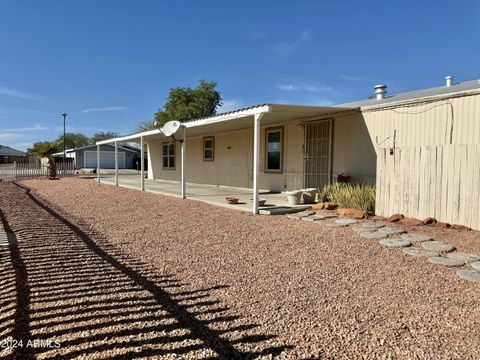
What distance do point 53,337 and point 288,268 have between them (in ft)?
8.27

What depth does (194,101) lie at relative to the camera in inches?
1465

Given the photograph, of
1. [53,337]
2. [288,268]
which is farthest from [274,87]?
[53,337]

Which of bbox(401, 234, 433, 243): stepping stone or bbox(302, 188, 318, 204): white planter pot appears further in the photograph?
bbox(302, 188, 318, 204): white planter pot

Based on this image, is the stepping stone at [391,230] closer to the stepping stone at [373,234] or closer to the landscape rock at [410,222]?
the stepping stone at [373,234]

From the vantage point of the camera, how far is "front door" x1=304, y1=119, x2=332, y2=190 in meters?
10.0

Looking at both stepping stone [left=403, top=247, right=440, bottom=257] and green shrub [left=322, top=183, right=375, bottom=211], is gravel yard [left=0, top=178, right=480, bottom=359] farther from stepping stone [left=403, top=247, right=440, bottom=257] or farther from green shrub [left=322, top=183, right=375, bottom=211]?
green shrub [left=322, top=183, right=375, bottom=211]

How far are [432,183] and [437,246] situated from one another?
1.84m

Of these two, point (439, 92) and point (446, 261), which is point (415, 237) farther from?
point (439, 92)

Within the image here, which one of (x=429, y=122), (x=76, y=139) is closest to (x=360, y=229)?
(x=429, y=122)

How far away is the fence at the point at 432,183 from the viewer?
5934 mm

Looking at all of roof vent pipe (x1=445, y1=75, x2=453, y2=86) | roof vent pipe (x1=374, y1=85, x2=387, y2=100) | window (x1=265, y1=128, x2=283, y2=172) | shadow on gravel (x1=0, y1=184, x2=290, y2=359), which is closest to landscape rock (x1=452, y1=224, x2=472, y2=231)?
shadow on gravel (x1=0, y1=184, x2=290, y2=359)

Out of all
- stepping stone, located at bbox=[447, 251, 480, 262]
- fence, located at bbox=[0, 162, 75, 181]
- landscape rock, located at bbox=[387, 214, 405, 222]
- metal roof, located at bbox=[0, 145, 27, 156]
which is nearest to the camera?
stepping stone, located at bbox=[447, 251, 480, 262]

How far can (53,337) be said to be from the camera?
249 centimetres

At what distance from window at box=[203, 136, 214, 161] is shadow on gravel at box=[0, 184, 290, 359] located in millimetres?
11500
